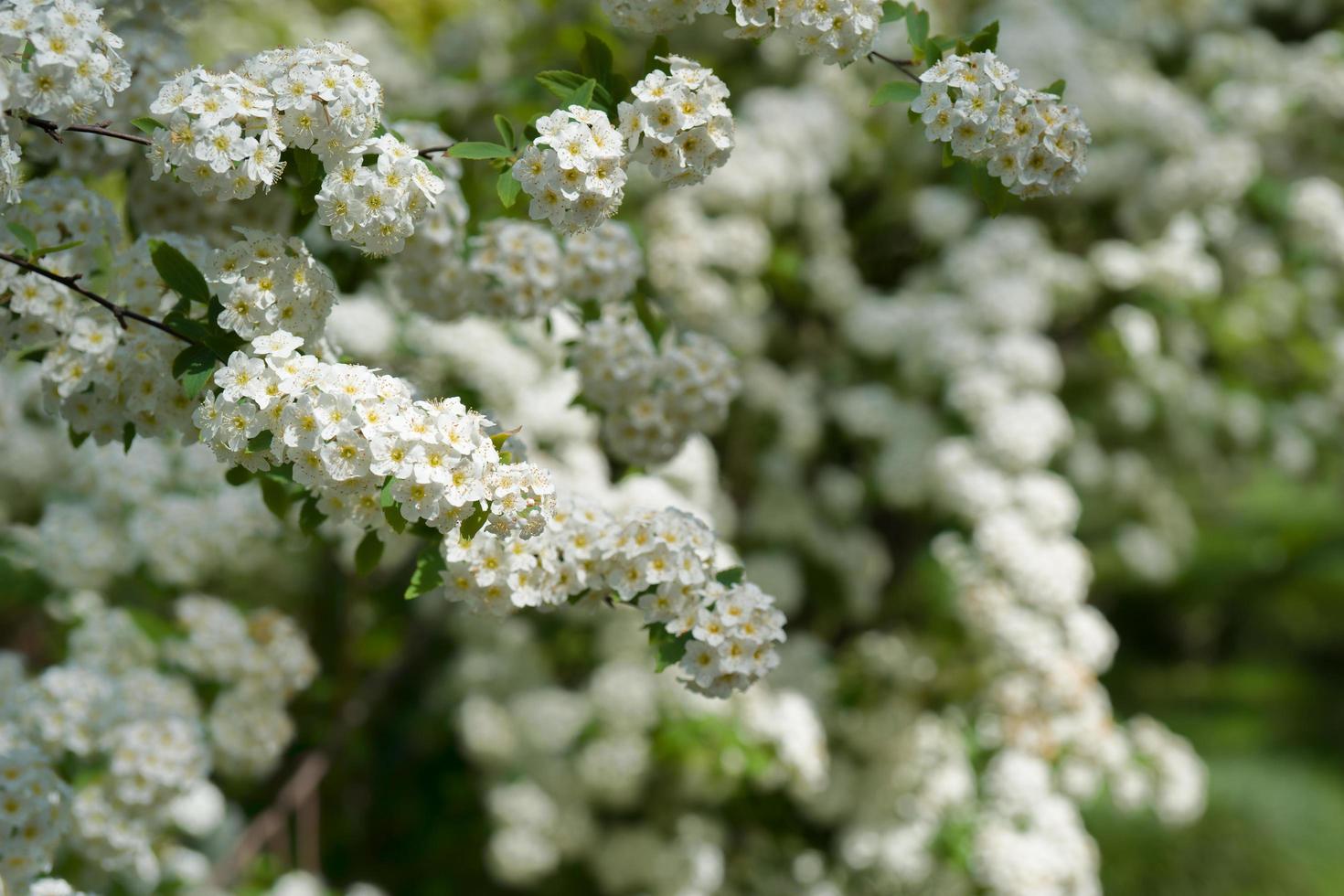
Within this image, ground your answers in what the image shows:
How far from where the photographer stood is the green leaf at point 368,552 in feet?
6.83

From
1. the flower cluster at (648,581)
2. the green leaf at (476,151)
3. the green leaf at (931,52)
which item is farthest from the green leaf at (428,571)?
the green leaf at (931,52)

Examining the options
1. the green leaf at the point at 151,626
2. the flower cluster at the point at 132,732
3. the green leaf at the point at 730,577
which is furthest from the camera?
the green leaf at the point at 151,626

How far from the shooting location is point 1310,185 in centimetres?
508

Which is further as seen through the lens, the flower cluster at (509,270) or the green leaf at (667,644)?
the flower cluster at (509,270)

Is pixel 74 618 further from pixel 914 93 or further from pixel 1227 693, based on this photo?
pixel 1227 693

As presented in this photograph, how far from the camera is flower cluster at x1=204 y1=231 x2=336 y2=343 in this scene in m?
1.88

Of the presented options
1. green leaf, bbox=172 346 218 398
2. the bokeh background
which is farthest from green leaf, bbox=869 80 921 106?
the bokeh background

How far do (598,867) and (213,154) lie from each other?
126 inches

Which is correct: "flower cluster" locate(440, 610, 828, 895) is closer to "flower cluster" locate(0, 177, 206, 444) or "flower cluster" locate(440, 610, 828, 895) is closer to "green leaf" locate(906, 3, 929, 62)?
"flower cluster" locate(0, 177, 206, 444)

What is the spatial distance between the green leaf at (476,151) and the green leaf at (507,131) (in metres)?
0.03

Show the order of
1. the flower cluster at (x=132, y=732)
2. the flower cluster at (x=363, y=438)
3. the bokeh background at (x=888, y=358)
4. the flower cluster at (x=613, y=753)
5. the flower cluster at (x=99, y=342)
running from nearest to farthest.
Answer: the flower cluster at (x=363, y=438), the flower cluster at (x=99, y=342), the flower cluster at (x=132, y=732), the flower cluster at (x=613, y=753), the bokeh background at (x=888, y=358)

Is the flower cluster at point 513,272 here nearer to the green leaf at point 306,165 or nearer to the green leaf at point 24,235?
the green leaf at point 306,165

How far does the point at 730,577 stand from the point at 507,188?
745 mm

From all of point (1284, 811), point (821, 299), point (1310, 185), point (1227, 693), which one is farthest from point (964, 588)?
point (1227, 693)
